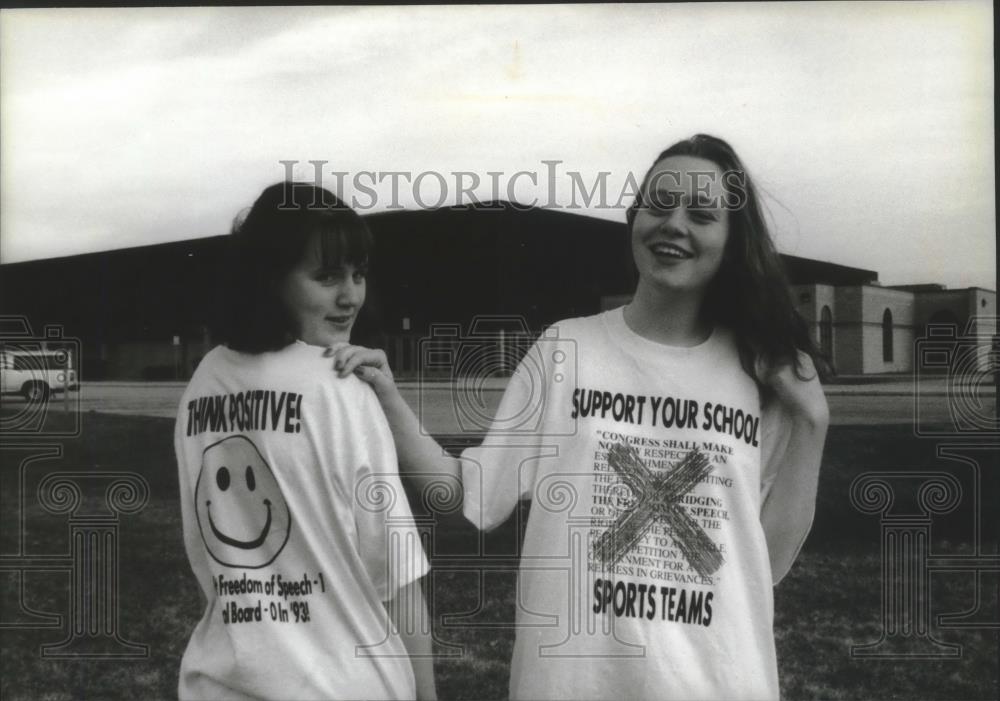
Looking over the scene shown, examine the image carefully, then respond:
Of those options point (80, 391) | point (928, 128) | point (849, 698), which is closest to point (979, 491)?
point (849, 698)

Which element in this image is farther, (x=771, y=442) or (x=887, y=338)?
(x=887, y=338)

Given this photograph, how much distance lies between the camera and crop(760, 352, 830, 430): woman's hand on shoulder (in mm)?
2902

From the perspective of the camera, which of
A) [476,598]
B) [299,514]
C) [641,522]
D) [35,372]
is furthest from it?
[35,372]

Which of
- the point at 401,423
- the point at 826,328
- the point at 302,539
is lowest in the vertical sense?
the point at 302,539

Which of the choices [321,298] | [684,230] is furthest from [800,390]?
[321,298]

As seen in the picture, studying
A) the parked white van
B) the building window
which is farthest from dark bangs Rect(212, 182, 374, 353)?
the building window

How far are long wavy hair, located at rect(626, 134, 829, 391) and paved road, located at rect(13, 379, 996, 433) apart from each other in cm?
24

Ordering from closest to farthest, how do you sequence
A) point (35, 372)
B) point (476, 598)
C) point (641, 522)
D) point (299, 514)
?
point (299, 514) → point (641, 522) → point (476, 598) → point (35, 372)

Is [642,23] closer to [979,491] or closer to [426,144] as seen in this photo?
[426,144]

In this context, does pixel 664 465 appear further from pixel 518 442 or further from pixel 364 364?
pixel 364 364

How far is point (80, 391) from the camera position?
3219mm

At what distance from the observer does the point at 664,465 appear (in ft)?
9.40

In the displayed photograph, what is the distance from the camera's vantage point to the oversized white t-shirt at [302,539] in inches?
110

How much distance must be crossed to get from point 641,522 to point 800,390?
0.53 metres
